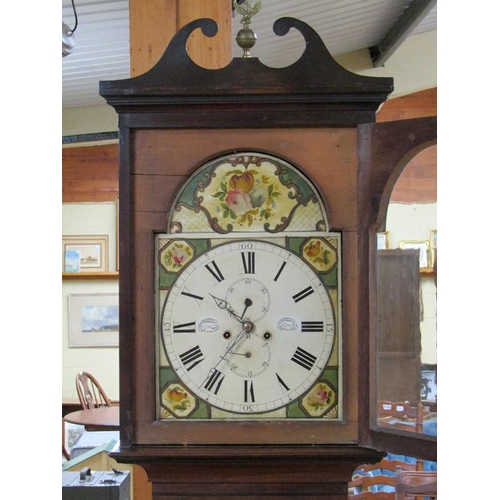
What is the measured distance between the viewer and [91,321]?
646 centimetres

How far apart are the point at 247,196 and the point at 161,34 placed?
32.9 inches

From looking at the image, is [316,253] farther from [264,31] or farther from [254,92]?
[264,31]

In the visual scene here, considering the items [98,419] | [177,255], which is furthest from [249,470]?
[98,419]

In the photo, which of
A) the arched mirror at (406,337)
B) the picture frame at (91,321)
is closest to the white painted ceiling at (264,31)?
the picture frame at (91,321)

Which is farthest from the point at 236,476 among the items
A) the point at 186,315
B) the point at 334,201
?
the point at 334,201

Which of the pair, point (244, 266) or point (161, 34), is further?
point (161, 34)

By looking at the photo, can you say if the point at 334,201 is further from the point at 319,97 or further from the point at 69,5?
the point at 69,5

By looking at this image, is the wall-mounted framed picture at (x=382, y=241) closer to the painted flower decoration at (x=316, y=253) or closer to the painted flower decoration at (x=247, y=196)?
the painted flower decoration at (x=316, y=253)

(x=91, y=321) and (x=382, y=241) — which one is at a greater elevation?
(x=382, y=241)

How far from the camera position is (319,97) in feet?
4.50

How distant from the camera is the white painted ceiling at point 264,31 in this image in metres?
3.65

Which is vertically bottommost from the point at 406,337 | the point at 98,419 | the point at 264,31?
the point at 98,419

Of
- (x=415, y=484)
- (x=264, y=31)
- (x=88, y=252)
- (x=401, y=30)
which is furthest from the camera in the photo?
(x=88, y=252)

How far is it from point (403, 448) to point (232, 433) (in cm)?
30
